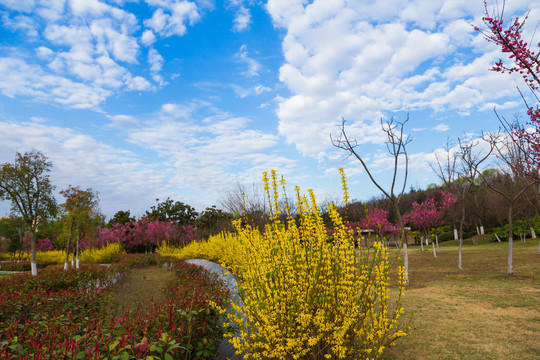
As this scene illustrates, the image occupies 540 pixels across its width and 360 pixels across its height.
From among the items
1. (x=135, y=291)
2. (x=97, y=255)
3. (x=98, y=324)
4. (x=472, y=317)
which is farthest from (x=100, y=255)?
(x=472, y=317)

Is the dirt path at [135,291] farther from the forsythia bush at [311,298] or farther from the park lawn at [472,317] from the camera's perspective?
the park lawn at [472,317]

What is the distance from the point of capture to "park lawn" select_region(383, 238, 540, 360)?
426 cm

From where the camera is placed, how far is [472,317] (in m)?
5.53

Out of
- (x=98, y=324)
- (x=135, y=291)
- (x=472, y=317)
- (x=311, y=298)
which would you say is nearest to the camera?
(x=98, y=324)

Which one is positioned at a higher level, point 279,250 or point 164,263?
point 279,250

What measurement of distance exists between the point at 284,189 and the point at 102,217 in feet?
55.2

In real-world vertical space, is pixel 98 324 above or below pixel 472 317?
above

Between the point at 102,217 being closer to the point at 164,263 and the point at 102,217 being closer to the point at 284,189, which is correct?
the point at 164,263

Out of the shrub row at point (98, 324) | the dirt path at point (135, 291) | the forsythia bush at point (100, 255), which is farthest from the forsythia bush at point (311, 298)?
the forsythia bush at point (100, 255)

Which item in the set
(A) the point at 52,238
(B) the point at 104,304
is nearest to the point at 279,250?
(B) the point at 104,304

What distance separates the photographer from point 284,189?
3.76 metres

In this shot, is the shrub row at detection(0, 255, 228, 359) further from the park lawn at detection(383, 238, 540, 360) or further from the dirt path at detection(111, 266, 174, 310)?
the park lawn at detection(383, 238, 540, 360)

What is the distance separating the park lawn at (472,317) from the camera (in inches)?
168

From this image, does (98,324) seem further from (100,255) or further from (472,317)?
(100,255)
